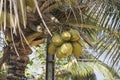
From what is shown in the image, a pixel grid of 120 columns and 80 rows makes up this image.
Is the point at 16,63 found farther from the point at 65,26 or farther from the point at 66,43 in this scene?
the point at 66,43

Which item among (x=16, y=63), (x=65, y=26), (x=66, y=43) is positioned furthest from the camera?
(x=16, y=63)

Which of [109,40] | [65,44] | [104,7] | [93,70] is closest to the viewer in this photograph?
[65,44]

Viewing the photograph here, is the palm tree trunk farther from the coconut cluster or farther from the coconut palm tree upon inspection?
the coconut cluster

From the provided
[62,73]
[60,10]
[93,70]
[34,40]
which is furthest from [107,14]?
[93,70]

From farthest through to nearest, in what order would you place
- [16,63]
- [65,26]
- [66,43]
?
[16,63] < [65,26] < [66,43]

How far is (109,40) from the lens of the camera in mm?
4414

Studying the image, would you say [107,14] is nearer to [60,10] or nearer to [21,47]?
[60,10]

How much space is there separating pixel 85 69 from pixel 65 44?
9352 millimetres

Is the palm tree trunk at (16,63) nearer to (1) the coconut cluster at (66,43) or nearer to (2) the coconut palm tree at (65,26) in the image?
(2) the coconut palm tree at (65,26)

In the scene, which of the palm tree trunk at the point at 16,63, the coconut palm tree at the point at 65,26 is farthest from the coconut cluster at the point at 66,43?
the palm tree trunk at the point at 16,63

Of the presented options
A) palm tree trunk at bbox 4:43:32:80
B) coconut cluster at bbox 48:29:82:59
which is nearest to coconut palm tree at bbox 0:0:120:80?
palm tree trunk at bbox 4:43:32:80

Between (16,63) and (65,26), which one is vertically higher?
(65,26)

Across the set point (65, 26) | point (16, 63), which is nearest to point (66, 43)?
point (65, 26)

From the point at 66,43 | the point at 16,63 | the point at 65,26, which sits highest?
the point at 65,26
